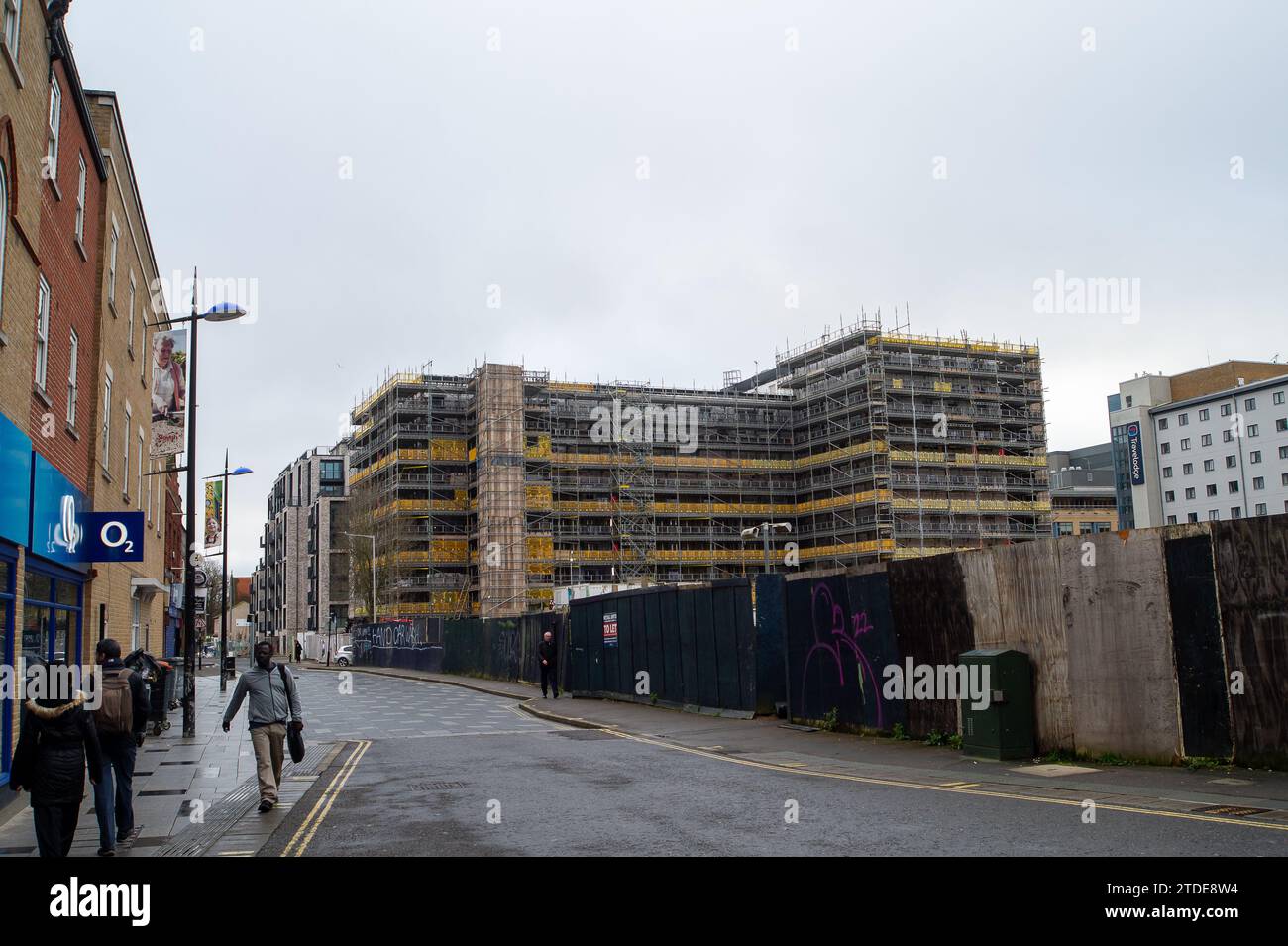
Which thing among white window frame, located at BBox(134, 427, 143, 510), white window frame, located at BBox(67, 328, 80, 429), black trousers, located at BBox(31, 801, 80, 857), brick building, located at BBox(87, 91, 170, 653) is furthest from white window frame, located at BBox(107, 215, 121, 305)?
black trousers, located at BBox(31, 801, 80, 857)

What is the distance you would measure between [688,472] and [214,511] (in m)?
49.9

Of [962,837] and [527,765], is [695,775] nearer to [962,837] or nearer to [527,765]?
[527,765]

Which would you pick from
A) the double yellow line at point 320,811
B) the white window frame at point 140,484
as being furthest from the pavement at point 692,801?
the white window frame at point 140,484

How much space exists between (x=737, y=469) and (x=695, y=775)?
265 ft

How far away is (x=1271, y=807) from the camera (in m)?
8.61

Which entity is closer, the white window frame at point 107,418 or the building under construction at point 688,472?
the white window frame at point 107,418

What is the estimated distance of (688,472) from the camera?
92750 mm

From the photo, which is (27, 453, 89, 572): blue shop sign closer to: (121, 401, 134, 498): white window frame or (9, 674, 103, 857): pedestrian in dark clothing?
(9, 674, 103, 857): pedestrian in dark clothing

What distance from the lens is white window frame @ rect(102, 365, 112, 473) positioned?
1927cm

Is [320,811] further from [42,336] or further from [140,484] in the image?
[140,484]

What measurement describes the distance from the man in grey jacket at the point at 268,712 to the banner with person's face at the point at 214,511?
3548 cm

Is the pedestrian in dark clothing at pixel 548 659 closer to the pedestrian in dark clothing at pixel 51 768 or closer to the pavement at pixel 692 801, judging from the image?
the pavement at pixel 692 801

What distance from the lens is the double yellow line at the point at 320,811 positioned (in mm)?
8828
